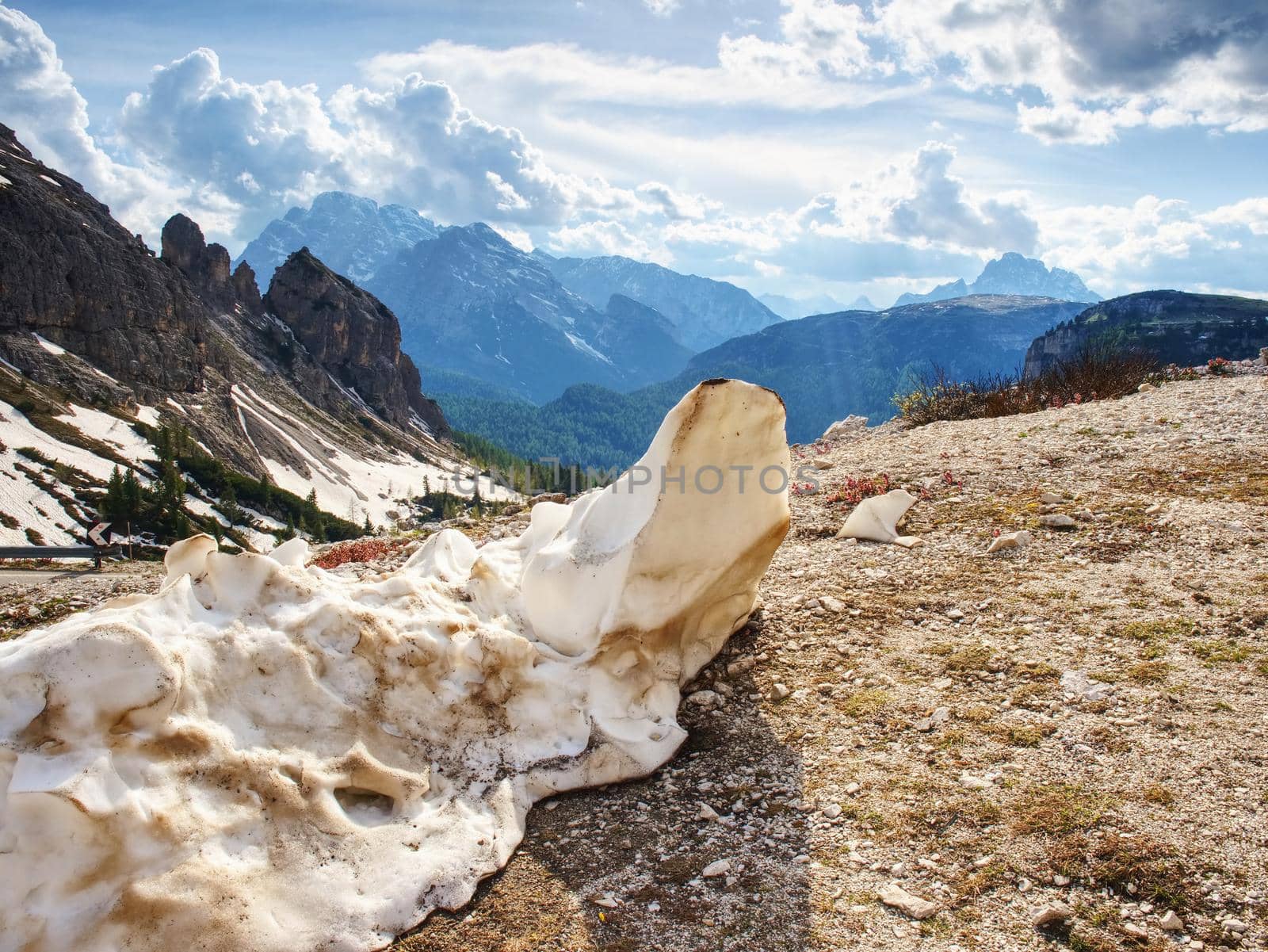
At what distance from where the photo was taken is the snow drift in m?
4.71

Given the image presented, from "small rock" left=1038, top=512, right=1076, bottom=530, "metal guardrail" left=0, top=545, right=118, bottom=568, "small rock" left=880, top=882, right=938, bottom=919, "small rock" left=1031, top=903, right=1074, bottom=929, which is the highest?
"small rock" left=1038, top=512, right=1076, bottom=530

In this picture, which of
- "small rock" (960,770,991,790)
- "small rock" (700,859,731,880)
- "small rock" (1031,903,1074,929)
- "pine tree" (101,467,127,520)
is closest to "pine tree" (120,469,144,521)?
"pine tree" (101,467,127,520)

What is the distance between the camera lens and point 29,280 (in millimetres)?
137000

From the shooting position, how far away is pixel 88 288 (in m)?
145

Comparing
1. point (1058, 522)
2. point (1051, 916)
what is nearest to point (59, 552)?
point (1058, 522)

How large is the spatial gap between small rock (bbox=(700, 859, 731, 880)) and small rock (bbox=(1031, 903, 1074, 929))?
1.98 metres

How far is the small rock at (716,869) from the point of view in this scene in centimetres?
555

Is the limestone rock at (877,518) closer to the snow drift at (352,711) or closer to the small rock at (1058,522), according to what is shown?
the small rock at (1058,522)

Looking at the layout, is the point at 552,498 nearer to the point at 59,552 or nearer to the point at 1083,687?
the point at 59,552

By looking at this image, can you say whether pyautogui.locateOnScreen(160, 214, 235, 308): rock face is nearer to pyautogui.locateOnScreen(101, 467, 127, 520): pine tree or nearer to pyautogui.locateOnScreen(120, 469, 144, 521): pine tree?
pyautogui.locateOnScreen(120, 469, 144, 521): pine tree

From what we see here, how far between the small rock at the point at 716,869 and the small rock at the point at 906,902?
1.08 m

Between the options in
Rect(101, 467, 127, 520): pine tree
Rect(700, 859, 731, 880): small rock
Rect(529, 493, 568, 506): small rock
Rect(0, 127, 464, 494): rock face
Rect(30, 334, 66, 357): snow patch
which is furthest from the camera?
Rect(30, 334, 66, 357): snow patch

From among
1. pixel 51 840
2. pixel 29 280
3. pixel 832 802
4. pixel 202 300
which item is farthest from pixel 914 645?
pixel 202 300

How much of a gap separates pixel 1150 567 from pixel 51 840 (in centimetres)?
1064
